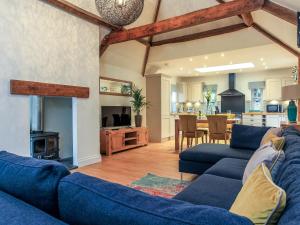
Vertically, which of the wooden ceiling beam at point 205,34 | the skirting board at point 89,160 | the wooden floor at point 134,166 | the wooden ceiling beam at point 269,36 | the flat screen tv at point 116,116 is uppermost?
the wooden ceiling beam at point 205,34

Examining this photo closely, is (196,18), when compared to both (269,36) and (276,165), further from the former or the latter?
(276,165)

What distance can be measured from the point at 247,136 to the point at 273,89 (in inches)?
230

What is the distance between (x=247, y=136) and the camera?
3625mm

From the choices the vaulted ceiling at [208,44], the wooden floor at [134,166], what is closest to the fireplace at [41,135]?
the wooden floor at [134,166]

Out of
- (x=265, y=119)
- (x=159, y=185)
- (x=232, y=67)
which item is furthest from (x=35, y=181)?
(x=265, y=119)

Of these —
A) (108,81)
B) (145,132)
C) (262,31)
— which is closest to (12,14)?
(108,81)

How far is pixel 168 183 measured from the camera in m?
3.52

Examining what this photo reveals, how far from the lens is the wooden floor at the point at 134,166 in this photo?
390 cm

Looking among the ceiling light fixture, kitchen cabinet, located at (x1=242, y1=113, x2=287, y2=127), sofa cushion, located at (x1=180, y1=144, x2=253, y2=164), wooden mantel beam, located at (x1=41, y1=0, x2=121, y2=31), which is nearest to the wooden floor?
sofa cushion, located at (x1=180, y1=144, x2=253, y2=164)

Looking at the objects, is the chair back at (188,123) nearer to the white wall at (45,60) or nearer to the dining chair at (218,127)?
the dining chair at (218,127)

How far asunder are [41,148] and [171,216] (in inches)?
172

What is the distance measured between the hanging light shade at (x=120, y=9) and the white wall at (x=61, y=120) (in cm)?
322

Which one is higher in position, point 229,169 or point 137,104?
point 137,104

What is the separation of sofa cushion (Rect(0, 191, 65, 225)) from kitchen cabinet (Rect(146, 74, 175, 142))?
6.89 meters
